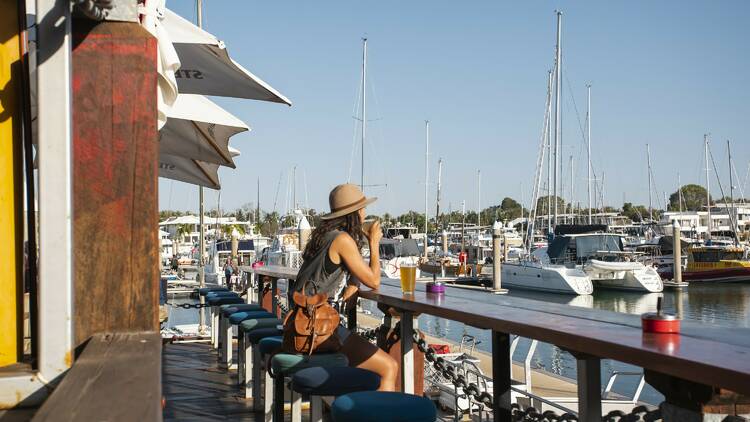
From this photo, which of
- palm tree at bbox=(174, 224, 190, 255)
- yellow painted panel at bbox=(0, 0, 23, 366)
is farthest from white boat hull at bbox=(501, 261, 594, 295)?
palm tree at bbox=(174, 224, 190, 255)

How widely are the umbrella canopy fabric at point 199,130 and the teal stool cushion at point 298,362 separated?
2.45 metres

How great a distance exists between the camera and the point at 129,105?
1956mm

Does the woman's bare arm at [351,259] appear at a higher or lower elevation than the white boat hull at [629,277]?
higher

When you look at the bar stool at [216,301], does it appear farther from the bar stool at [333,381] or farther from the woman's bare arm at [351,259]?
the bar stool at [333,381]

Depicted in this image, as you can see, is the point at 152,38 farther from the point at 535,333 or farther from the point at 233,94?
the point at 233,94

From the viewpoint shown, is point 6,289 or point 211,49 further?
point 211,49

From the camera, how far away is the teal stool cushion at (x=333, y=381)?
128 inches

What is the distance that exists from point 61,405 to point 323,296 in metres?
2.82

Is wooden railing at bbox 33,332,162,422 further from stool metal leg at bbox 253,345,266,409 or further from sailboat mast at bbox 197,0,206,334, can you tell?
sailboat mast at bbox 197,0,206,334

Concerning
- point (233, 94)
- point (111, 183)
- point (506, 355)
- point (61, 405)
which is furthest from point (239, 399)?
point (61, 405)

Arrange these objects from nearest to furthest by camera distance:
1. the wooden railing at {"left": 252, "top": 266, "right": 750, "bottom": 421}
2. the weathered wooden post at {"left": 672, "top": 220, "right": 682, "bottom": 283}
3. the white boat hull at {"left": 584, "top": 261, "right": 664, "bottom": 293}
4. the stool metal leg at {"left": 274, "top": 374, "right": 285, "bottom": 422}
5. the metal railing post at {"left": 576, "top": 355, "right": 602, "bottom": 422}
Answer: the wooden railing at {"left": 252, "top": 266, "right": 750, "bottom": 421}, the metal railing post at {"left": 576, "top": 355, "right": 602, "bottom": 422}, the stool metal leg at {"left": 274, "top": 374, "right": 285, "bottom": 422}, the white boat hull at {"left": 584, "top": 261, "right": 664, "bottom": 293}, the weathered wooden post at {"left": 672, "top": 220, "right": 682, "bottom": 283}

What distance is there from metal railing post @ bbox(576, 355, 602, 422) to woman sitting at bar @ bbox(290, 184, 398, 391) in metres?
1.59

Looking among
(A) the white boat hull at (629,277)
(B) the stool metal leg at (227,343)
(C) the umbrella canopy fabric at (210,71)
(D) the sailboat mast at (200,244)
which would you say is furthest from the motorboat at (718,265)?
(C) the umbrella canopy fabric at (210,71)

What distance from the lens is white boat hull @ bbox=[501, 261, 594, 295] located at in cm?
3675
